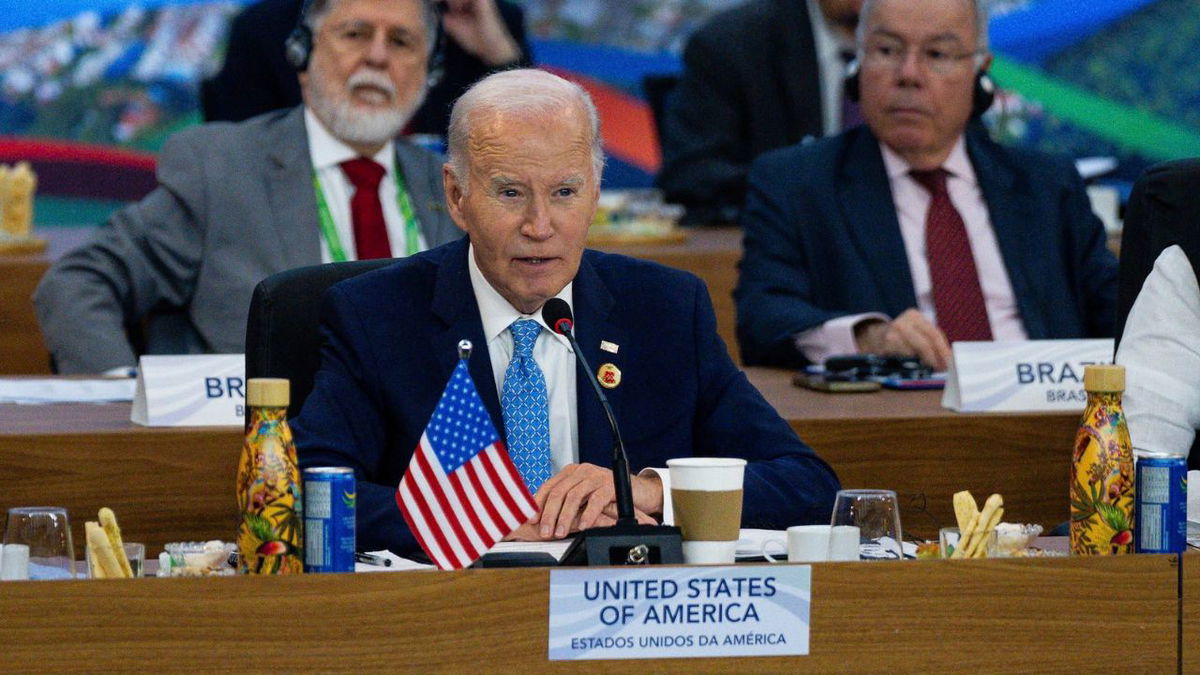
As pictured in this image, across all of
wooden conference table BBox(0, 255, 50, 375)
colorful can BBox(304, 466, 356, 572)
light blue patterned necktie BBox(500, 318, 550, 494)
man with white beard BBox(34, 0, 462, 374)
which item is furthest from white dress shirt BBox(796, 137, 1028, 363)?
colorful can BBox(304, 466, 356, 572)

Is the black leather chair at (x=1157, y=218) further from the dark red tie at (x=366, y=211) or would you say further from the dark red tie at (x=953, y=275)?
the dark red tie at (x=366, y=211)

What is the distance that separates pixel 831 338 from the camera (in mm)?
3742

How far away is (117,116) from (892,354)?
12.3 ft

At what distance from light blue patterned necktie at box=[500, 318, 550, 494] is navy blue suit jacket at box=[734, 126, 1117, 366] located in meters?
1.30

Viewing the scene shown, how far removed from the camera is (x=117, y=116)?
21.5 ft

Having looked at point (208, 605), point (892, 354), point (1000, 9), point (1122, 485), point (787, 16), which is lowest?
point (208, 605)

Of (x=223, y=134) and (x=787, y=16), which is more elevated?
(x=787, y=16)

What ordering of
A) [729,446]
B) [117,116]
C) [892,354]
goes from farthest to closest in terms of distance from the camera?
[117,116], [892,354], [729,446]

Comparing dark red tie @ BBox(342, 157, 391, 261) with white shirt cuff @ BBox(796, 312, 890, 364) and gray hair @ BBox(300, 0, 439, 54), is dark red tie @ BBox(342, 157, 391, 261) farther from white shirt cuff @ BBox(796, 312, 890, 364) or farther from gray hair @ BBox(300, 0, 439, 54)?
white shirt cuff @ BBox(796, 312, 890, 364)

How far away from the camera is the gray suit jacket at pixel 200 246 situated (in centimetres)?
395

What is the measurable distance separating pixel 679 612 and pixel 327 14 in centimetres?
260

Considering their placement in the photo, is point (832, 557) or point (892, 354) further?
point (892, 354)

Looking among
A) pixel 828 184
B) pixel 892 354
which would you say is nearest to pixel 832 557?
pixel 892 354

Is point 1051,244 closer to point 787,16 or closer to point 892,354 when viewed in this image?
point 892,354
